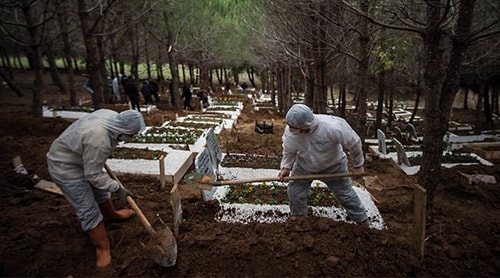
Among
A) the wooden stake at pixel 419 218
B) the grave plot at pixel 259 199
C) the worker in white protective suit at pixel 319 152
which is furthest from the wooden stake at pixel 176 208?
the wooden stake at pixel 419 218

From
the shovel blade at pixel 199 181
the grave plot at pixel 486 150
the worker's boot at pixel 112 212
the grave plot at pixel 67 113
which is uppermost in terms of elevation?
the grave plot at pixel 67 113

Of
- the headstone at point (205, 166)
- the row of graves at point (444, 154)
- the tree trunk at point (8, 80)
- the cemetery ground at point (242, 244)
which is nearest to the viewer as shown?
the cemetery ground at point (242, 244)

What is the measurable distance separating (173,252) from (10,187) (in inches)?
138

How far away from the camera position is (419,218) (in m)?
3.00

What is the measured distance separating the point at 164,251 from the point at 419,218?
250cm

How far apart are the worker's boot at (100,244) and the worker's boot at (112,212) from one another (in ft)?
1.66

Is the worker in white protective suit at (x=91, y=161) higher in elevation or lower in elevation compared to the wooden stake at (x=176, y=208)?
higher

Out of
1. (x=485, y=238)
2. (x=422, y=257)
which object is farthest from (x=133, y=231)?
(x=485, y=238)

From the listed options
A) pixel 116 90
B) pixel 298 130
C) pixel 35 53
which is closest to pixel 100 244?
pixel 298 130

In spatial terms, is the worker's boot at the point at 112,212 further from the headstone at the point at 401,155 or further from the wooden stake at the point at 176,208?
the headstone at the point at 401,155

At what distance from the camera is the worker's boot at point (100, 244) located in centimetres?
322

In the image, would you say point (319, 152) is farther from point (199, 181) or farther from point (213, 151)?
point (213, 151)

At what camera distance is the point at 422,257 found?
3.04m

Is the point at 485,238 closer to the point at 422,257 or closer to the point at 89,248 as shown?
the point at 422,257
